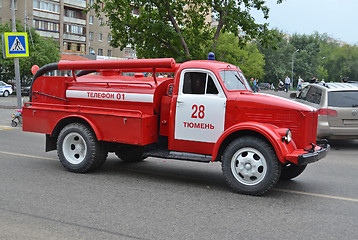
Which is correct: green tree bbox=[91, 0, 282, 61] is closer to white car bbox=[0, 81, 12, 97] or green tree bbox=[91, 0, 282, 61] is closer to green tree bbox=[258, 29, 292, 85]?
white car bbox=[0, 81, 12, 97]

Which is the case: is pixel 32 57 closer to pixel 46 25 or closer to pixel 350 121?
pixel 46 25

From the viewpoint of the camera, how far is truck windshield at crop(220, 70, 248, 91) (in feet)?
23.0

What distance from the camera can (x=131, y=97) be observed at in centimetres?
739

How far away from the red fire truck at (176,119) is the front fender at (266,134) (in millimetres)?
14

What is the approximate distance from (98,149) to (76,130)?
530 mm

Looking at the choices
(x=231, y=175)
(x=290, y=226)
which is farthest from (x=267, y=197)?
(x=290, y=226)

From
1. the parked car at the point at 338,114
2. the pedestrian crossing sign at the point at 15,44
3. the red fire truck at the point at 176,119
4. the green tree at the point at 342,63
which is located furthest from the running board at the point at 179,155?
the green tree at the point at 342,63

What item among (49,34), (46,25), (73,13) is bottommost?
(49,34)

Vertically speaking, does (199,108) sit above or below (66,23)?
below

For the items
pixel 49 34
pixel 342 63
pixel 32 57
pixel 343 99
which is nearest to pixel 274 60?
pixel 342 63

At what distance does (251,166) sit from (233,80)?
A: 1.58 meters

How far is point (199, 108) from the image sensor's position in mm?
6891

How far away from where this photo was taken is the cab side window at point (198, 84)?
273 inches

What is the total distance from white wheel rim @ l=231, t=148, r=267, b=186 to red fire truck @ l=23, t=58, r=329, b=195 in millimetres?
15
